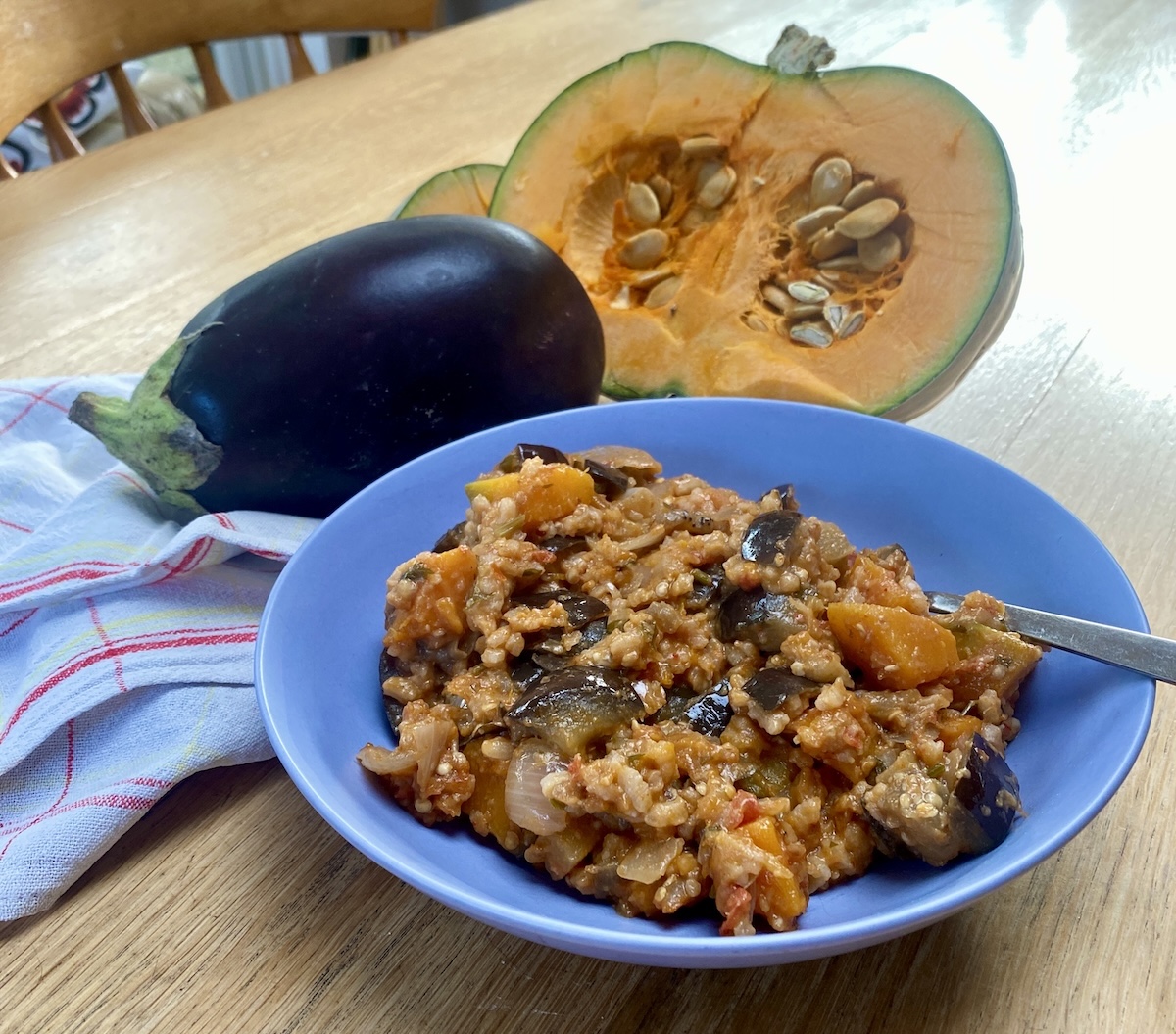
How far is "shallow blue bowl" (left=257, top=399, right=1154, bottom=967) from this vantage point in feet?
3.03

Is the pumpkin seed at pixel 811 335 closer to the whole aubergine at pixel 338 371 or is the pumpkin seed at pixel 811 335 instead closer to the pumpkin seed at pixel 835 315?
the pumpkin seed at pixel 835 315

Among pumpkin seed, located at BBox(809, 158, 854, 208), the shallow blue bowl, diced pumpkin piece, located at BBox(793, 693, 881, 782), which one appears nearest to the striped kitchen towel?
the shallow blue bowl

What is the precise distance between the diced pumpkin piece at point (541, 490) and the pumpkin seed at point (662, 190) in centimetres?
104

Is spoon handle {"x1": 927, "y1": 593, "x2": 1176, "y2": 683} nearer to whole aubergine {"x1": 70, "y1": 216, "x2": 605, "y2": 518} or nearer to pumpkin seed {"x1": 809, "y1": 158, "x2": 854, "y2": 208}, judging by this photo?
whole aubergine {"x1": 70, "y1": 216, "x2": 605, "y2": 518}

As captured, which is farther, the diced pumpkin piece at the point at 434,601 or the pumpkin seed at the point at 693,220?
the pumpkin seed at the point at 693,220

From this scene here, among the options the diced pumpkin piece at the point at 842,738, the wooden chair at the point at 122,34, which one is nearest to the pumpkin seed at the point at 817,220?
the diced pumpkin piece at the point at 842,738

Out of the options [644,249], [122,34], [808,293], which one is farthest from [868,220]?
[122,34]

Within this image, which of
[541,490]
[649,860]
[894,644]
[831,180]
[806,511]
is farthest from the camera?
[831,180]

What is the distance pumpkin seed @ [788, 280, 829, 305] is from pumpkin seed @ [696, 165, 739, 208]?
0.96 ft

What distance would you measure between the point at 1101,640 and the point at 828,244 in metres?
1.13

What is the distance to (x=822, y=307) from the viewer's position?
2010 millimetres

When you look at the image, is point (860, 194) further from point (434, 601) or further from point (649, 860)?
point (649, 860)

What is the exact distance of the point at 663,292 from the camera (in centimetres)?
214

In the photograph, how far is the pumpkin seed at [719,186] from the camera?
218 cm
